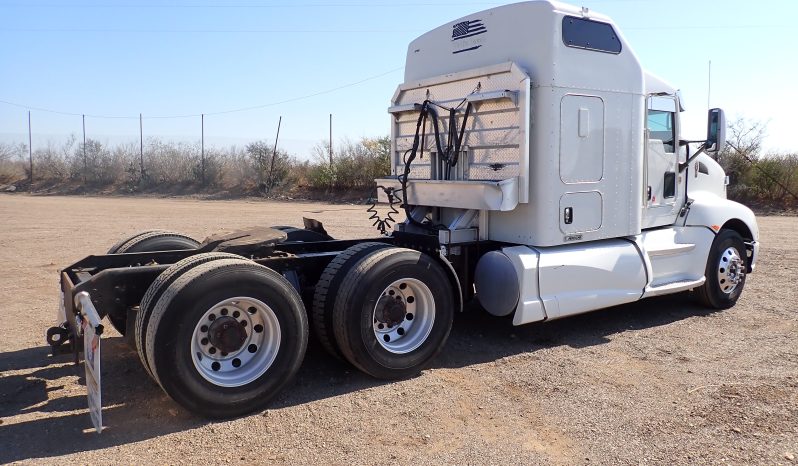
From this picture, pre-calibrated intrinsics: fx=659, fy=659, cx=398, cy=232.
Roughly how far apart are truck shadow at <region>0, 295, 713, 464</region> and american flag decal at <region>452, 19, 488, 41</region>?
3107 millimetres

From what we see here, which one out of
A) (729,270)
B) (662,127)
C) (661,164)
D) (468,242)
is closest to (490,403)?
(468,242)

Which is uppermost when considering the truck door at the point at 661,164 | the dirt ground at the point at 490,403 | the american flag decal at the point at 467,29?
the american flag decal at the point at 467,29

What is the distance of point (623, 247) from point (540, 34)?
238 cm

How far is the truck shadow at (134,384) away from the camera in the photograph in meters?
4.30

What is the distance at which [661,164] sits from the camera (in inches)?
305

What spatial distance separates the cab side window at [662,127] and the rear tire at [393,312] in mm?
3409

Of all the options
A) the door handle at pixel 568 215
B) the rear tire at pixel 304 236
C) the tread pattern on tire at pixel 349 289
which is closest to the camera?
the tread pattern on tire at pixel 349 289

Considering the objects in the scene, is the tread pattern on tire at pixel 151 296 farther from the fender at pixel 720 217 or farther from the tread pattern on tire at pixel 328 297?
the fender at pixel 720 217

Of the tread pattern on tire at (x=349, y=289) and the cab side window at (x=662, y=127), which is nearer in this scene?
the tread pattern on tire at (x=349, y=289)

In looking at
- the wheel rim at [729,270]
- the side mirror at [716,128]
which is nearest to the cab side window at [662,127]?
the side mirror at [716,128]

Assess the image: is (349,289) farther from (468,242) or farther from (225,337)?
(468,242)

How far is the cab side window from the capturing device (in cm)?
756

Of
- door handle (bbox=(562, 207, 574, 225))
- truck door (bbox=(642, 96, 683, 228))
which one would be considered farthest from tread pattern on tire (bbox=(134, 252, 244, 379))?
truck door (bbox=(642, 96, 683, 228))

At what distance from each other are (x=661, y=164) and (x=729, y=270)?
64.9 inches
